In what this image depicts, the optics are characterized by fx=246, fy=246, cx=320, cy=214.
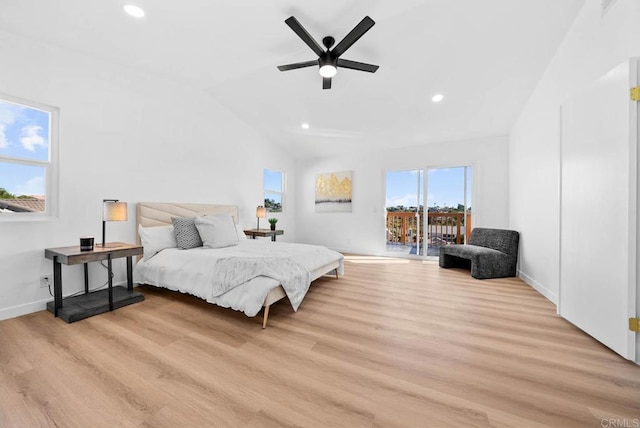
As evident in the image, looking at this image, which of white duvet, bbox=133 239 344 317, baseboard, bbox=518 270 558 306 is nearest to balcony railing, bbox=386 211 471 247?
baseboard, bbox=518 270 558 306

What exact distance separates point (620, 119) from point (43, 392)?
13.2ft

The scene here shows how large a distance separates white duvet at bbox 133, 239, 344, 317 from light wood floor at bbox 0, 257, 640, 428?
22 cm

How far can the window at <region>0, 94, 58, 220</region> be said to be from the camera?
2.43 m

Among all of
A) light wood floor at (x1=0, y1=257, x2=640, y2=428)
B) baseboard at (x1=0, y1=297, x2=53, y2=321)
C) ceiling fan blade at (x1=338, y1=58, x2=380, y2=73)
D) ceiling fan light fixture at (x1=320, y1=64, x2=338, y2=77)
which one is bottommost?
light wood floor at (x1=0, y1=257, x2=640, y2=428)

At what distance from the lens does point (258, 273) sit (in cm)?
227

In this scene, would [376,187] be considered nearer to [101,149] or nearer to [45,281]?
[101,149]

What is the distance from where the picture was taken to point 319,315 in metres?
2.43

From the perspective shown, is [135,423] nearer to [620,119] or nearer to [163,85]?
[620,119]

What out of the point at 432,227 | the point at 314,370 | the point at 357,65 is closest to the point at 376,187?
the point at 432,227

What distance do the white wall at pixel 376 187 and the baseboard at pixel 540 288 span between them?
1220 millimetres

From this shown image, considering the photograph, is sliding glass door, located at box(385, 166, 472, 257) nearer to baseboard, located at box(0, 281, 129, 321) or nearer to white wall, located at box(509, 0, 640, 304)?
white wall, located at box(509, 0, 640, 304)

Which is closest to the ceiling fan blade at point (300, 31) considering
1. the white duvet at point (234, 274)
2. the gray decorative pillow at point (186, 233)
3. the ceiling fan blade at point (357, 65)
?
the ceiling fan blade at point (357, 65)

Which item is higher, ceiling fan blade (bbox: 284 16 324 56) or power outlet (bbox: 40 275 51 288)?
ceiling fan blade (bbox: 284 16 324 56)

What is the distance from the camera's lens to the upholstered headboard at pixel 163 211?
3334 millimetres
